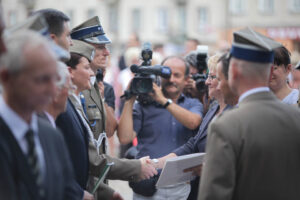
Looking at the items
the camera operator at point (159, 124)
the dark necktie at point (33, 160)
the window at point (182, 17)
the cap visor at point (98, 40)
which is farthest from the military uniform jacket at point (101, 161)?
the window at point (182, 17)

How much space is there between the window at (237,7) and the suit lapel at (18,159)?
40.4 metres

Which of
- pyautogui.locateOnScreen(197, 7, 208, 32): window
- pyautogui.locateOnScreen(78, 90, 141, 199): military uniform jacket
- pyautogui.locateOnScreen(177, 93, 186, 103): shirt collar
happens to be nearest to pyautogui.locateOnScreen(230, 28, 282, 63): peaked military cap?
pyautogui.locateOnScreen(78, 90, 141, 199): military uniform jacket

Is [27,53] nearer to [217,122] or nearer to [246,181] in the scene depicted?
[217,122]

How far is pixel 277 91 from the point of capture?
4.41 meters

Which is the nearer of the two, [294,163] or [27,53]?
[27,53]

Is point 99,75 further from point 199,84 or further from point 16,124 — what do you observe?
point 16,124

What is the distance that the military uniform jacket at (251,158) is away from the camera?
273 centimetres

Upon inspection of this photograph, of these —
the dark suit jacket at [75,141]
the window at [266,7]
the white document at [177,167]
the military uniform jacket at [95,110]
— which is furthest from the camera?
the window at [266,7]

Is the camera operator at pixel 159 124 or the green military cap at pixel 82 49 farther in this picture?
the camera operator at pixel 159 124

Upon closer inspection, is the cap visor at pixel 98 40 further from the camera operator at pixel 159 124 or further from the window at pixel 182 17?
the window at pixel 182 17

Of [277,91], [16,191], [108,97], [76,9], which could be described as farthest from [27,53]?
[76,9]

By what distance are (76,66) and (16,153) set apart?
1.69 meters

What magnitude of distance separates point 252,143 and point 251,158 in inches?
3.2

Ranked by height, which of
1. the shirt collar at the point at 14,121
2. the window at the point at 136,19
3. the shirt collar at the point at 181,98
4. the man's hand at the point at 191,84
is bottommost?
the window at the point at 136,19
